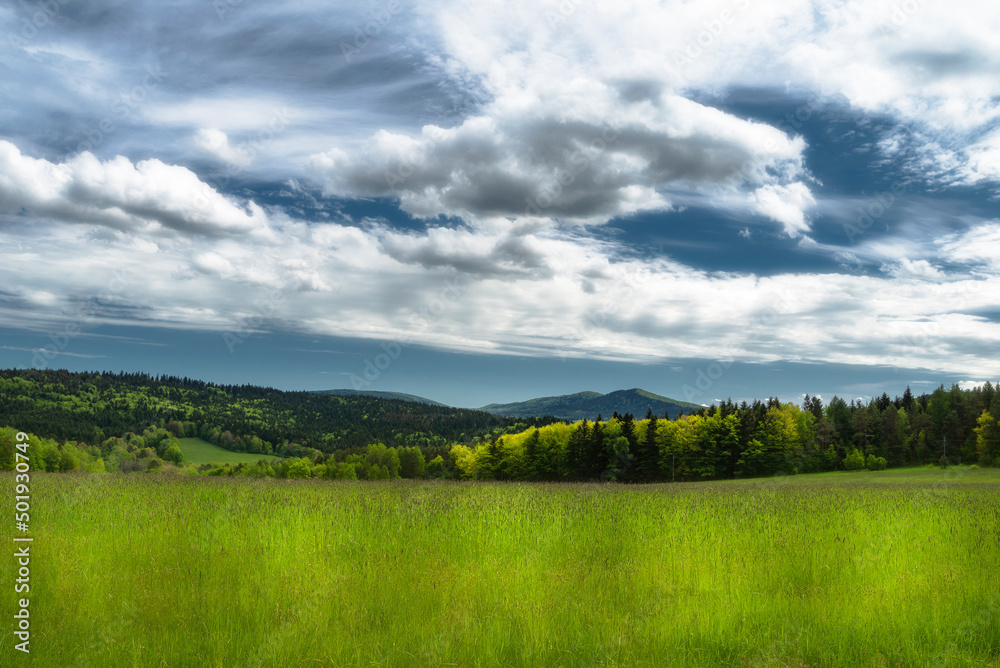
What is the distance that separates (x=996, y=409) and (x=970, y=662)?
106m

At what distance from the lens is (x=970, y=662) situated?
17.2ft

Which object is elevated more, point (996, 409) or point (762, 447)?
point (996, 409)

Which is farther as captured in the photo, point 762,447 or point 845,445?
point 845,445

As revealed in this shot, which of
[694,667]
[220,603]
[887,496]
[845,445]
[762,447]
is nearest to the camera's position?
[694,667]

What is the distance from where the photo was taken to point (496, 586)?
6.62 meters

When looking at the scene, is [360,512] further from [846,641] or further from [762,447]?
[762,447]

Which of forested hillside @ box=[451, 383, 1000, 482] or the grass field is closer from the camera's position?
the grass field

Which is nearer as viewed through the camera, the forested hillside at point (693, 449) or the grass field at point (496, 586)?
the grass field at point (496, 586)

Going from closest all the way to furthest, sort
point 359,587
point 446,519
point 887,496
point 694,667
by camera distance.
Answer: point 694,667 → point 359,587 → point 446,519 → point 887,496

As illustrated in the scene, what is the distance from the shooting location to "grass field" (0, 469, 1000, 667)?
5.28 metres

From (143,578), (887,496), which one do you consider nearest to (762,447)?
(887,496)

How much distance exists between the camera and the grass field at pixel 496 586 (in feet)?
17.3

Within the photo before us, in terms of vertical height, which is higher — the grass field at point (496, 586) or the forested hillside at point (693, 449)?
the grass field at point (496, 586)

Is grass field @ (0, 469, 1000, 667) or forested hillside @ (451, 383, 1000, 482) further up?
grass field @ (0, 469, 1000, 667)
